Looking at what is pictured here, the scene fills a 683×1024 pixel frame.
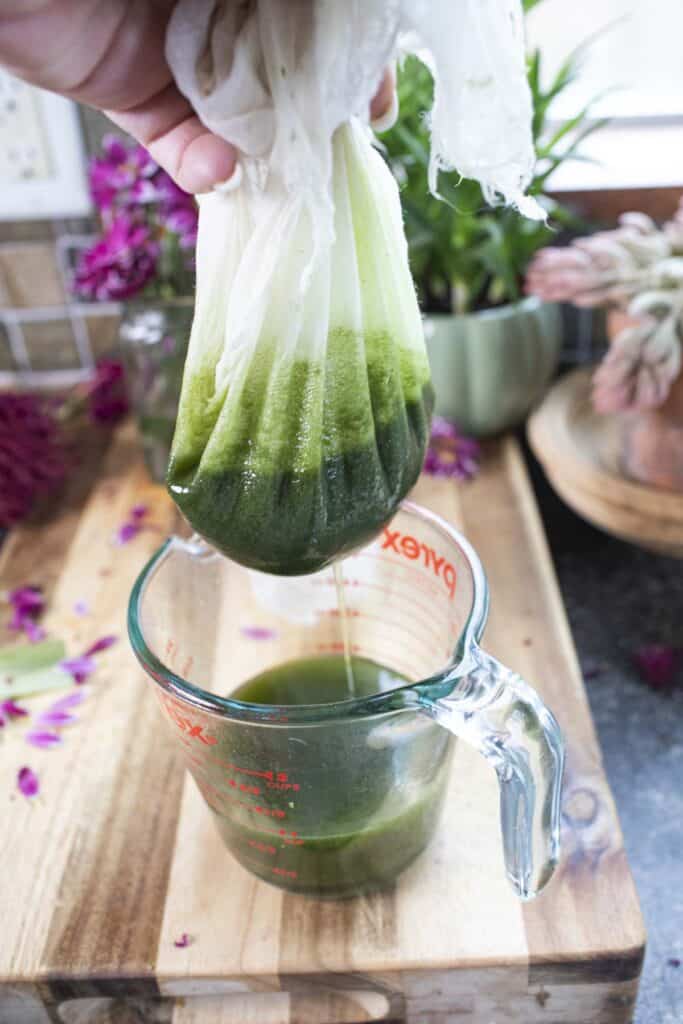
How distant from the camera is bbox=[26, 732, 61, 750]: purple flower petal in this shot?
57cm

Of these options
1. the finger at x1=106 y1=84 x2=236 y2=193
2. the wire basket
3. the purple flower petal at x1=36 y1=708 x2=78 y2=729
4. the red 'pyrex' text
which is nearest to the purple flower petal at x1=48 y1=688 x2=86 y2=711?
the purple flower petal at x1=36 y1=708 x2=78 y2=729

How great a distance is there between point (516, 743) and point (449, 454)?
0.43 m

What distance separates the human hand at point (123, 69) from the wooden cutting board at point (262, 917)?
0.33m

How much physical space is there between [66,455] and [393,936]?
58 cm

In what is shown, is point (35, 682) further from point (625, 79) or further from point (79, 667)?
point (625, 79)

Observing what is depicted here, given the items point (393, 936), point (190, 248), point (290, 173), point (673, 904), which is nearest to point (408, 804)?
point (393, 936)

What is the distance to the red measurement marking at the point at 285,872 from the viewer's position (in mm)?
461

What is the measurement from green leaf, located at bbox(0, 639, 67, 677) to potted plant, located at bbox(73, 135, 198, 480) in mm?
220

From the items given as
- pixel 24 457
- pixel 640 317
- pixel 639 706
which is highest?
pixel 640 317

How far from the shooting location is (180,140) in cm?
41

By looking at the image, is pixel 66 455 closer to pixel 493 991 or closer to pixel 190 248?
pixel 190 248

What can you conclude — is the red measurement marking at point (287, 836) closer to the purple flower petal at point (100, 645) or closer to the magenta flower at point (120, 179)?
the purple flower petal at point (100, 645)

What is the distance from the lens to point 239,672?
0.61 m

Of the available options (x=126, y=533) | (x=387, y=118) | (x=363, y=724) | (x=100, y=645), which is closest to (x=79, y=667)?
(x=100, y=645)
